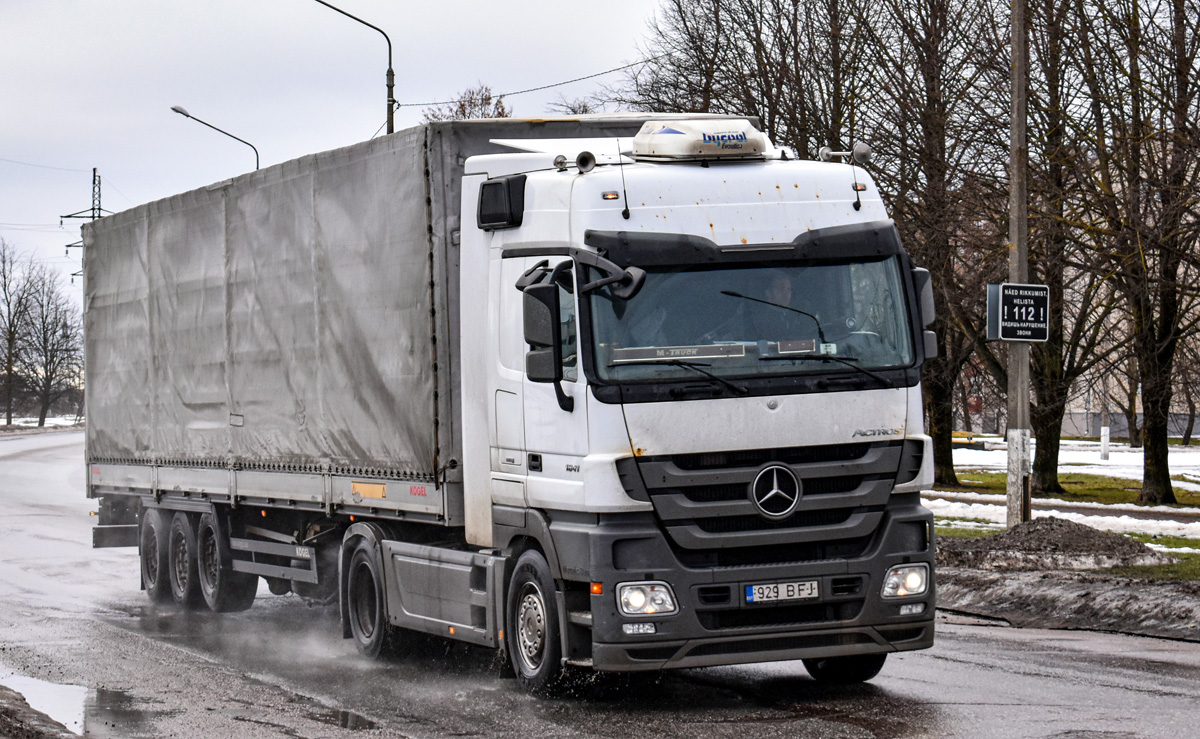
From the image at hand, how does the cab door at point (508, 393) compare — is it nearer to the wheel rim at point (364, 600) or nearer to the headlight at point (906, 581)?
the headlight at point (906, 581)

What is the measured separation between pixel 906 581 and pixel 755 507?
1.02m

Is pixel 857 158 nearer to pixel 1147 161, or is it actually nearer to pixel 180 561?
pixel 180 561

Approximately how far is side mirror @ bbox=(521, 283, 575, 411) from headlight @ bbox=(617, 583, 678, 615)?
1.02 metres

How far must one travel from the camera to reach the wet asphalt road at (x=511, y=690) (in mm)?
8070

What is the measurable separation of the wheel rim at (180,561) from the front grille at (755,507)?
26.2ft

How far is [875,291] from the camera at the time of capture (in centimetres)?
886

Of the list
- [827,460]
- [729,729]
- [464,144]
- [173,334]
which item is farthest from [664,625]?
[173,334]

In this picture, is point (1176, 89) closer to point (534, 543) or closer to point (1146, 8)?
point (1146, 8)

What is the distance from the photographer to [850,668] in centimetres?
942

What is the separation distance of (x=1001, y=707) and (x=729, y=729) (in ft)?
4.93

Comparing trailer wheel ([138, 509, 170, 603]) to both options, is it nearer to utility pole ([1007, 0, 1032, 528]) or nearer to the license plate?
the license plate

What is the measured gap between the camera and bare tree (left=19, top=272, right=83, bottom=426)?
87500 millimetres

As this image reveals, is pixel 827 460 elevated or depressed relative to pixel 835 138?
depressed

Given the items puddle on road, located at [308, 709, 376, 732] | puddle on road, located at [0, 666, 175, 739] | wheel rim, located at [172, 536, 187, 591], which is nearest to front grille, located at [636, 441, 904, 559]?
puddle on road, located at [308, 709, 376, 732]
